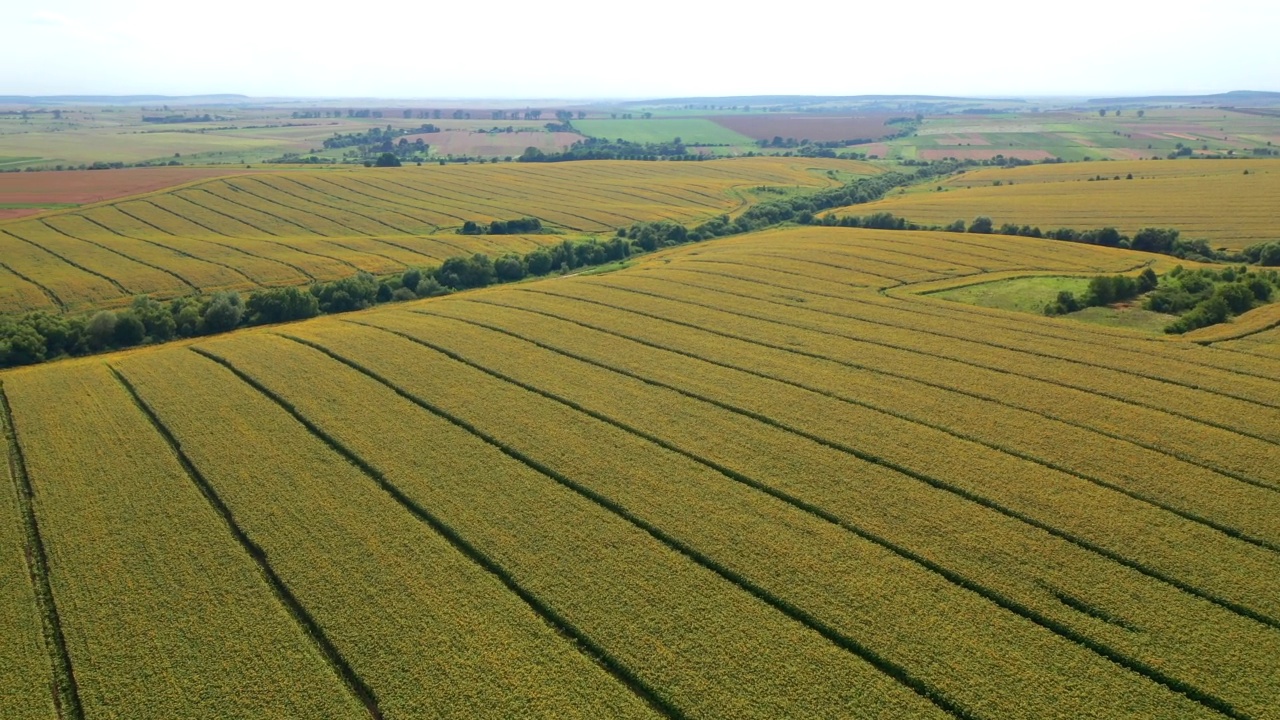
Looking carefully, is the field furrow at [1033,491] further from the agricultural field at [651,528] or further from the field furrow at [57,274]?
the field furrow at [57,274]

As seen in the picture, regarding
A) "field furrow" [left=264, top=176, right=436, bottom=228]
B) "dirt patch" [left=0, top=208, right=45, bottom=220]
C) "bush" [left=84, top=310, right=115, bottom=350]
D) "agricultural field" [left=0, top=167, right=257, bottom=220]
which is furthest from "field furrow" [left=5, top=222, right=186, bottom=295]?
"field furrow" [left=264, top=176, right=436, bottom=228]

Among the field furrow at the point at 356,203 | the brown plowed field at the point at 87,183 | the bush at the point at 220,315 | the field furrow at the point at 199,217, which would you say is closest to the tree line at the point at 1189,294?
the bush at the point at 220,315

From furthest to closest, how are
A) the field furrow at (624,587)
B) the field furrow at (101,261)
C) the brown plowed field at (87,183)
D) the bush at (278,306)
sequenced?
the brown plowed field at (87,183) → the field furrow at (101,261) → the bush at (278,306) → the field furrow at (624,587)

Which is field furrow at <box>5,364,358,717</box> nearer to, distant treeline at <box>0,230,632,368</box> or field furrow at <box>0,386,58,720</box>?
field furrow at <box>0,386,58,720</box>

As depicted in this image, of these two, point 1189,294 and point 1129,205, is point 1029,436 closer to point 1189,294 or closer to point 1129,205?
point 1189,294

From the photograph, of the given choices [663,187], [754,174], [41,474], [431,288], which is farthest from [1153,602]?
[754,174]

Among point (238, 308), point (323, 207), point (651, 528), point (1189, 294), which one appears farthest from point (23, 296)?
point (1189, 294)
